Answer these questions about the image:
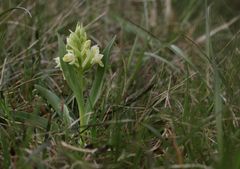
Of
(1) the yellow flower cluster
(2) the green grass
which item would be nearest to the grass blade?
(2) the green grass

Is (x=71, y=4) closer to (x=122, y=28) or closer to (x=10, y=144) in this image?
(x=122, y=28)

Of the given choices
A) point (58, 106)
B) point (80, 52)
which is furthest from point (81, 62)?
point (58, 106)

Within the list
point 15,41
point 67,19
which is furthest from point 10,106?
point 67,19

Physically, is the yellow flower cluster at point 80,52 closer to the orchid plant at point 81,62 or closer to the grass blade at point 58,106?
the orchid plant at point 81,62

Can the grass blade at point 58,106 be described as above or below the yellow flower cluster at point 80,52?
below

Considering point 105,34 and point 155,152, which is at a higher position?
point 105,34

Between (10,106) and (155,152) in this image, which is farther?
(10,106)

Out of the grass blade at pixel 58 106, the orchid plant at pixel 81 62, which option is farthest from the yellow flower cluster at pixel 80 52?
the grass blade at pixel 58 106
